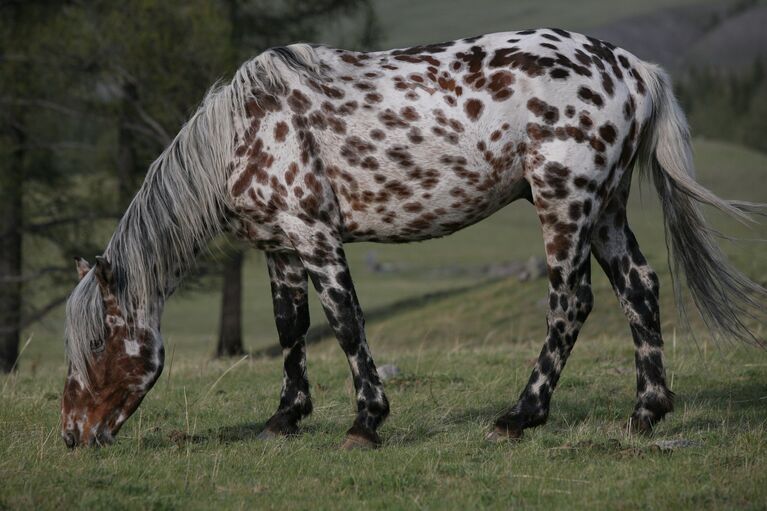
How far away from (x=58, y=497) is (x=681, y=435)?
11.8 ft

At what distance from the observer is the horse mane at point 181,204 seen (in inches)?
238

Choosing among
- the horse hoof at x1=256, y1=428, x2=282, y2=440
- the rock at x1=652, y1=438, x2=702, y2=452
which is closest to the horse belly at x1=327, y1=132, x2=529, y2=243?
the horse hoof at x1=256, y1=428, x2=282, y2=440

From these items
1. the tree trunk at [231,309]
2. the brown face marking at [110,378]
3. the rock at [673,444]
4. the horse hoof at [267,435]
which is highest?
the brown face marking at [110,378]

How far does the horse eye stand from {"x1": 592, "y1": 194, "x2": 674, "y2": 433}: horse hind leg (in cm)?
329

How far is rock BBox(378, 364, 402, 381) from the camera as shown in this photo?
836 centimetres

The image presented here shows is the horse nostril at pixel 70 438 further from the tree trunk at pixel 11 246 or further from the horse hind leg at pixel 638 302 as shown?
the tree trunk at pixel 11 246

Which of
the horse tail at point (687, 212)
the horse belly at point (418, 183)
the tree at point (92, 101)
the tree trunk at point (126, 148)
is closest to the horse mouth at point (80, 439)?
the horse belly at point (418, 183)

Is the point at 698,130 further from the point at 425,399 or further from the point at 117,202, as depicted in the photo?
the point at 425,399

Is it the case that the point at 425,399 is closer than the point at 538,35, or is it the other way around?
the point at 538,35

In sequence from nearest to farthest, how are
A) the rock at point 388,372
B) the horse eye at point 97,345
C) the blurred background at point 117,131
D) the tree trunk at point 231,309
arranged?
the horse eye at point 97,345 < the rock at point 388,372 < the blurred background at point 117,131 < the tree trunk at point 231,309

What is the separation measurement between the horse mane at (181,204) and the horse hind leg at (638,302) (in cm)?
224

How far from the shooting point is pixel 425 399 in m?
7.43

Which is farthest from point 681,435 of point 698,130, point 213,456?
point 698,130

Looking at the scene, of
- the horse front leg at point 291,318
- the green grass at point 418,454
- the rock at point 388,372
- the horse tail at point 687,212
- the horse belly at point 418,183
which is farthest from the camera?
the rock at point 388,372
